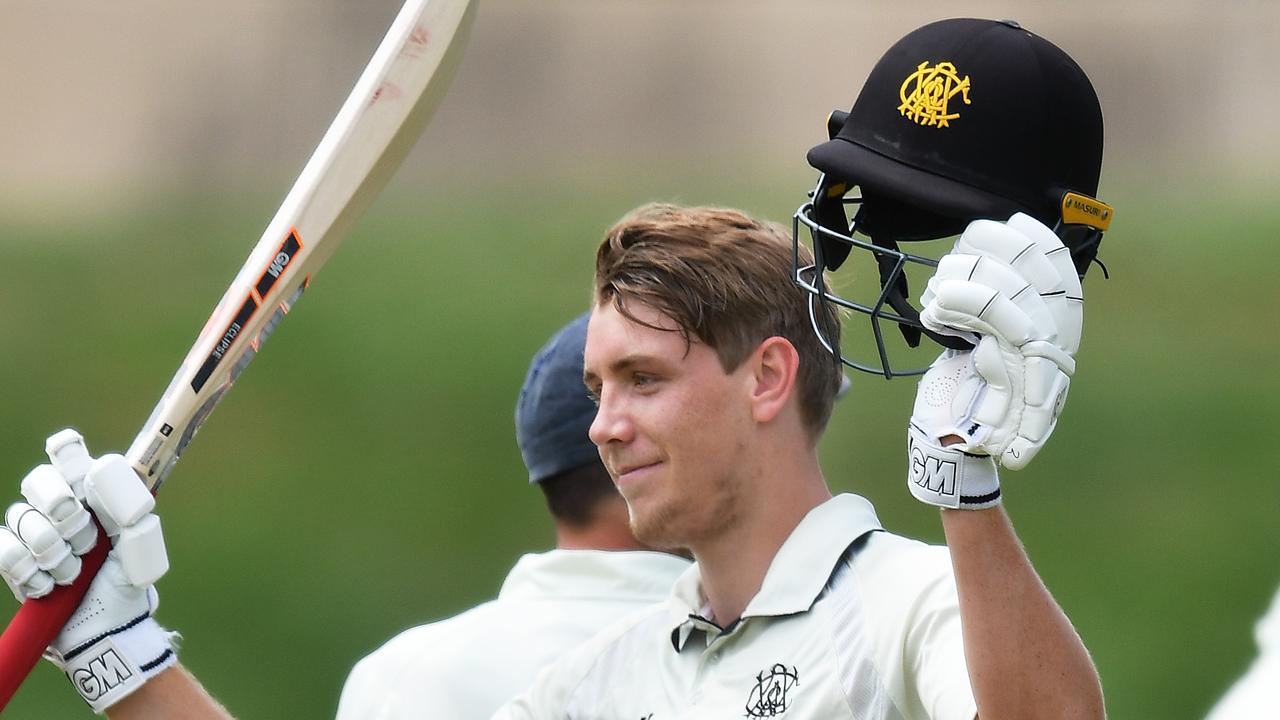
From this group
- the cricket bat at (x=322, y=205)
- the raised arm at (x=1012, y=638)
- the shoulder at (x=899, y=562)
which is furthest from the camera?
the cricket bat at (x=322, y=205)

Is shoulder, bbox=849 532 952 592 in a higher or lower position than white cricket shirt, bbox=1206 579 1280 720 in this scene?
higher

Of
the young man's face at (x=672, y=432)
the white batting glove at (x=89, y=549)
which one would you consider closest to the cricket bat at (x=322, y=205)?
the white batting glove at (x=89, y=549)

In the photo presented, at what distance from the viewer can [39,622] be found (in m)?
2.18

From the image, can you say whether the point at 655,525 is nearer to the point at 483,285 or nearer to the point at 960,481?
the point at 960,481

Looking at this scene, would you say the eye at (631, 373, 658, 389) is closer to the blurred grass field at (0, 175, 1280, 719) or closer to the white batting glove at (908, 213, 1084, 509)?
the white batting glove at (908, 213, 1084, 509)

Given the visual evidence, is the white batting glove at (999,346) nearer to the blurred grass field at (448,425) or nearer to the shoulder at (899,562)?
the shoulder at (899,562)

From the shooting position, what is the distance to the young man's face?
208 centimetres

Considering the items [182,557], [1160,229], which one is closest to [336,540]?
[182,557]

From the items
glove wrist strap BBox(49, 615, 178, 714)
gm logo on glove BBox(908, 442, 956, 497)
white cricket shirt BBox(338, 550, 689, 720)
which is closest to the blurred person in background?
white cricket shirt BBox(338, 550, 689, 720)

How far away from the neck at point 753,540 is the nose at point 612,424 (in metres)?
0.16

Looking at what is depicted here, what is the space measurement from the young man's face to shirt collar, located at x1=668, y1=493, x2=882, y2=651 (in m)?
0.09

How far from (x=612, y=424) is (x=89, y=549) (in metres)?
0.69

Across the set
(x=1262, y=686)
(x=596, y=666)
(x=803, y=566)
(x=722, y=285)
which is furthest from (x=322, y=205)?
(x=1262, y=686)

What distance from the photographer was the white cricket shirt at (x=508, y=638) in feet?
8.12
